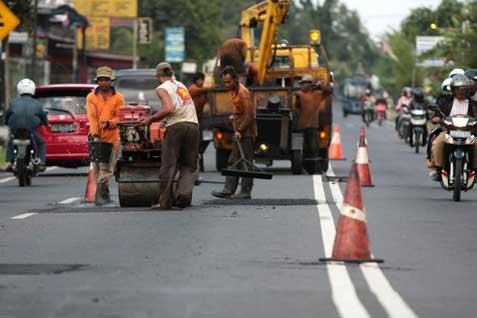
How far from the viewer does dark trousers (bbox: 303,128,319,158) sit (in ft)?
97.8

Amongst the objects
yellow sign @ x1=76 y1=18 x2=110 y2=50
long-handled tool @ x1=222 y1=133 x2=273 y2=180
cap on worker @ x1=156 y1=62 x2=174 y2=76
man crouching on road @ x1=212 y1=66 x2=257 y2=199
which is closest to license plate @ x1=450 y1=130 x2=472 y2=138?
long-handled tool @ x1=222 y1=133 x2=273 y2=180

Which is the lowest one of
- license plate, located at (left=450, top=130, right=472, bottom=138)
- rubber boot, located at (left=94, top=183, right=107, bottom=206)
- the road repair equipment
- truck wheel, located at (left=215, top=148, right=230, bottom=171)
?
truck wheel, located at (left=215, top=148, right=230, bottom=171)

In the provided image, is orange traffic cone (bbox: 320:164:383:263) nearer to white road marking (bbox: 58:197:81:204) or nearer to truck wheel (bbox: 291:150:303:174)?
white road marking (bbox: 58:197:81:204)

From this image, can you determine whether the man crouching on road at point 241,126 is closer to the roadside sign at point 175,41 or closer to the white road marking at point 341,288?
the white road marking at point 341,288

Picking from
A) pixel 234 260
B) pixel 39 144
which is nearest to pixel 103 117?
pixel 39 144

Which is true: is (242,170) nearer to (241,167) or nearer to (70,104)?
(241,167)

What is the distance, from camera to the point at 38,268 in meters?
12.7

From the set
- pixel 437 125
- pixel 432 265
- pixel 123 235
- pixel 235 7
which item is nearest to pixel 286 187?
pixel 437 125

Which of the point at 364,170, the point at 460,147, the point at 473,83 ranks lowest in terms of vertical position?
the point at 364,170

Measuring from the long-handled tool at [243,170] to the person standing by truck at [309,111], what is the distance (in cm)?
788

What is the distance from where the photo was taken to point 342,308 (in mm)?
10312

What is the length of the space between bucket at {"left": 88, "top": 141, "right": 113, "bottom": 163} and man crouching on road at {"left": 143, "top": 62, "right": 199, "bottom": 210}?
5.03ft

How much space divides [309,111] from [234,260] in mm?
16408

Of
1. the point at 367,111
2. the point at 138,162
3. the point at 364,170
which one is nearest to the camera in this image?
the point at 138,162
